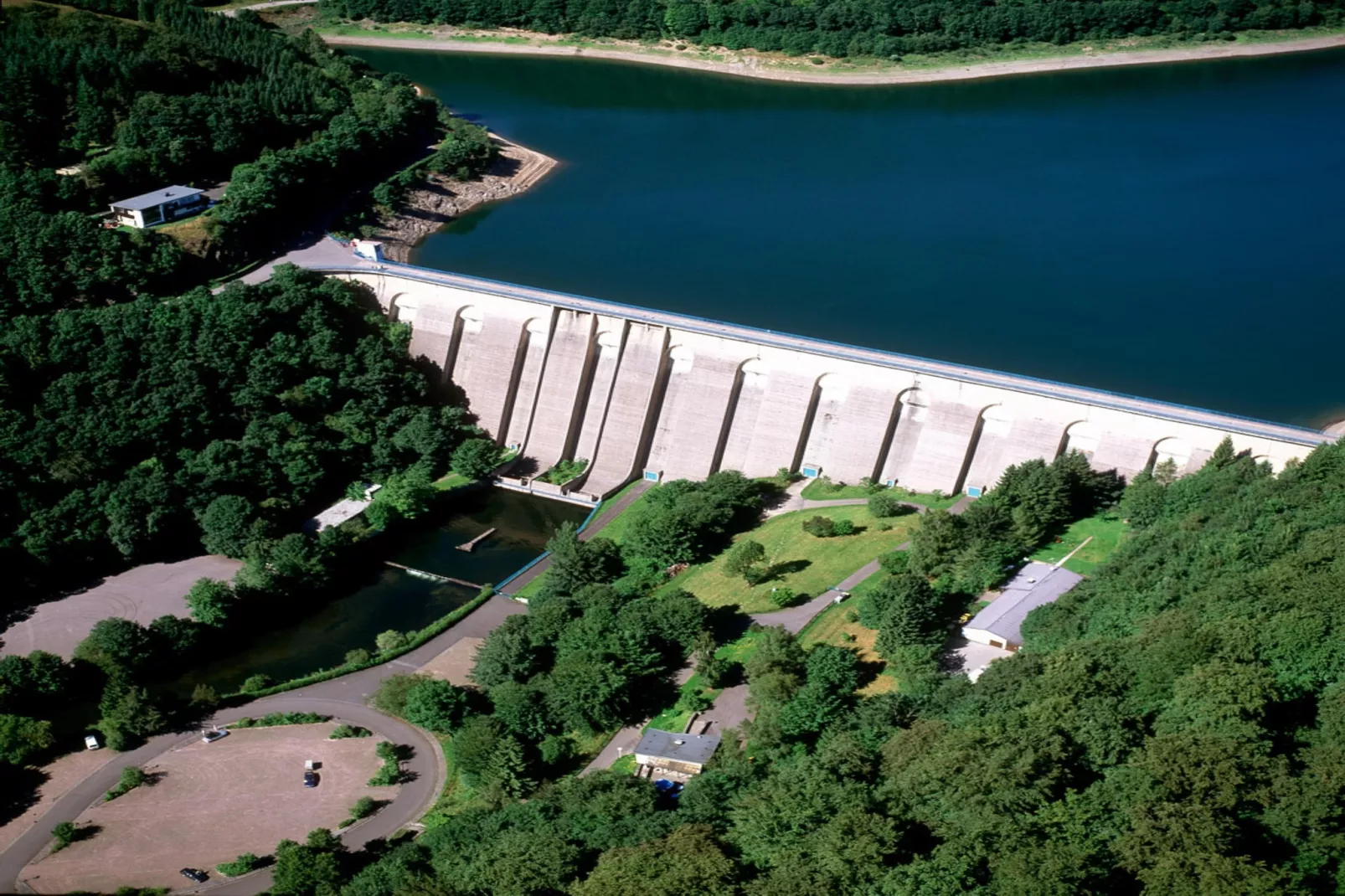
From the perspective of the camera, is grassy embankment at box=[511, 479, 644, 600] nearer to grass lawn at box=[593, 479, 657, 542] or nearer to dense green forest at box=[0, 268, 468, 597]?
grass lawn at box=[593, 479, 657, 542]

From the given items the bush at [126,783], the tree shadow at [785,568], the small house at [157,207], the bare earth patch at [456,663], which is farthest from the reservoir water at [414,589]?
the small house at [157,207]

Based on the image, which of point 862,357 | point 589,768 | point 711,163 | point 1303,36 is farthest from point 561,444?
point 1303,36

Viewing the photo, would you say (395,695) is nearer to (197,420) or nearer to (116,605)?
(116,605)

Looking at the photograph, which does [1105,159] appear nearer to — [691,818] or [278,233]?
[278,233]

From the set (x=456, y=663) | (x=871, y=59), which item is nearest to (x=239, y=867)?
(x=456, y=663)

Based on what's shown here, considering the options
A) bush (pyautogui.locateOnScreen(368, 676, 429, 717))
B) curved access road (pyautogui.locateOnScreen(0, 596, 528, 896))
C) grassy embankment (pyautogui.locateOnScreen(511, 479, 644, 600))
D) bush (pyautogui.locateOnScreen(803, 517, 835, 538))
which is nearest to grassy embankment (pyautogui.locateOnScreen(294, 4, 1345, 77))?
grassy embankment (pyautogui.locateOnScreen(511, 479, 644, 600))

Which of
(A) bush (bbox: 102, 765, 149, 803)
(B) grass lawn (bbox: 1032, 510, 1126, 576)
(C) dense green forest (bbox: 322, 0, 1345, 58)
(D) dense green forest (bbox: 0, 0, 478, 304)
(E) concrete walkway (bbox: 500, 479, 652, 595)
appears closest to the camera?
(A) bush (bbox: 102, 765, 149, 803)

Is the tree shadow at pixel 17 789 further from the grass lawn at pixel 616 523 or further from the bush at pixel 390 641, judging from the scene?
the grass lawn at pixel 616 523
